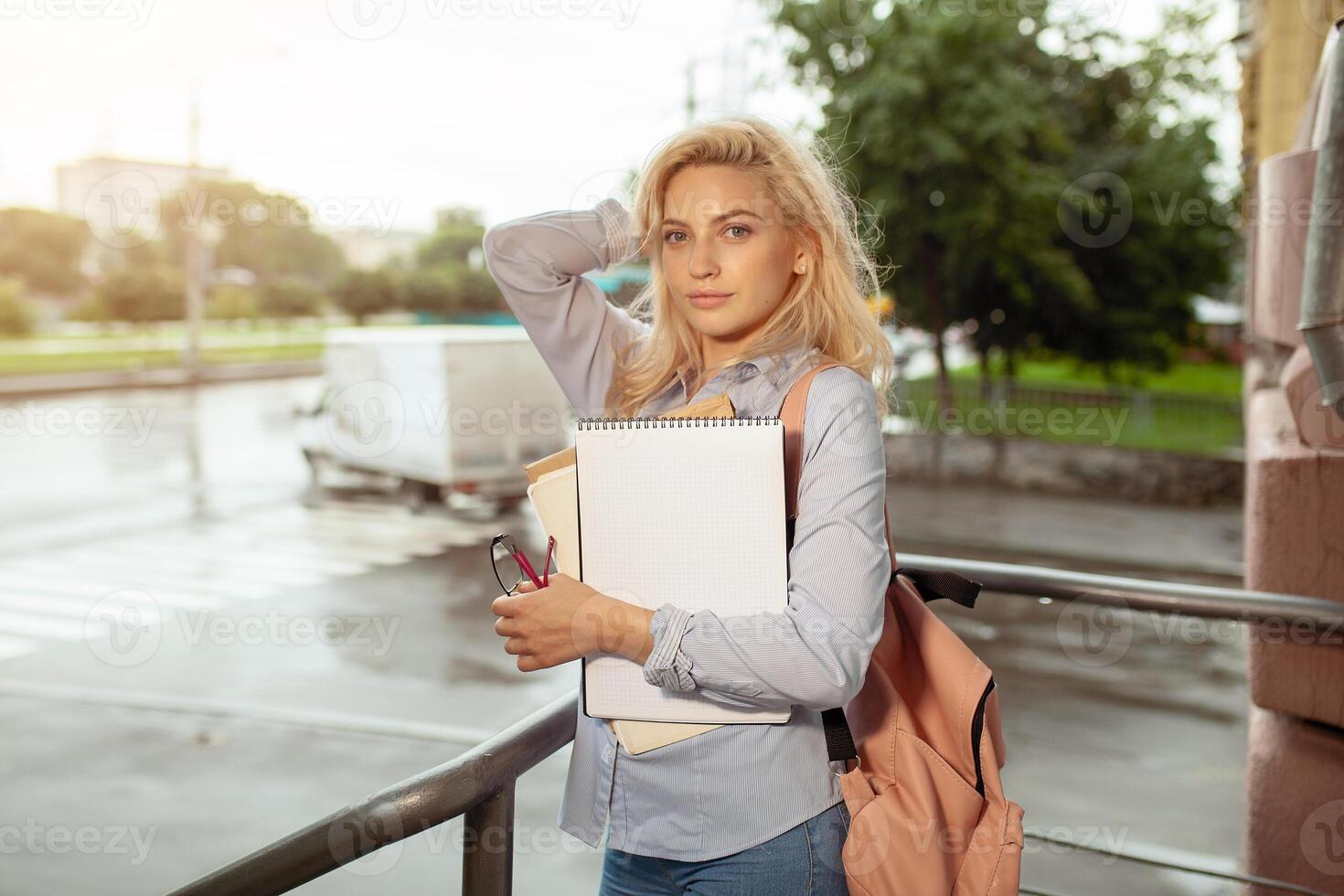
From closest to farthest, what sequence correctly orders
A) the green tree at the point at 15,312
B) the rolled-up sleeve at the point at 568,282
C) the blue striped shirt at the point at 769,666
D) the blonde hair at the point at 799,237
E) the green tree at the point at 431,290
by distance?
the blue striped shirt at the point at 769,666 → the blonde hair at the point at 799,237 → the rolled-up sleeve at the point at 568,282 → the green tree at the point at 15,312 → the green tree at the point at 431,290

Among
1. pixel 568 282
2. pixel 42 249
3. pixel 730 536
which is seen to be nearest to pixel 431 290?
pixel 42 249

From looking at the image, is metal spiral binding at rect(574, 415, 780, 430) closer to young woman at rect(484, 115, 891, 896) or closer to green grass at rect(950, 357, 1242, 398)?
young woman at rect(484, 115, 891, 896)

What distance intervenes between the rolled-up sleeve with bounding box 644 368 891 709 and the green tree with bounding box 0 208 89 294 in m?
35.1

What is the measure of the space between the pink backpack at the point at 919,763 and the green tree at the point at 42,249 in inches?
1381

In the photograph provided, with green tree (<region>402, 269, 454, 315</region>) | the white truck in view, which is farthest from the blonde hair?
green tree (<region>402, 269, 454, 315</region>)

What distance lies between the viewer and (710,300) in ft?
4.56

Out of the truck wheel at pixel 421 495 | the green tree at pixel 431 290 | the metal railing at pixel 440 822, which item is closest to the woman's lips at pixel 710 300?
the metal railing at pixel 440 822

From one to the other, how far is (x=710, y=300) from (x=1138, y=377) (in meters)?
19.0

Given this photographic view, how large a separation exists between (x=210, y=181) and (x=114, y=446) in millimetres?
11561

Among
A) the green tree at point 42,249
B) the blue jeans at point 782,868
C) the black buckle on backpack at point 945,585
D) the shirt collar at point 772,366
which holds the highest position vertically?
the green tree at point 42,249

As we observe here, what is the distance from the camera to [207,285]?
117ft

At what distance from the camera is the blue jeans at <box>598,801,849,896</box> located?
127 cm

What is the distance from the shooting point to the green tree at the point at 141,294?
31.0 metres

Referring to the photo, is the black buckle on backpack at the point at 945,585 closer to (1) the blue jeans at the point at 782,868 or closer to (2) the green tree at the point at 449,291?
(1) the blue jeans at the point at 782,868
